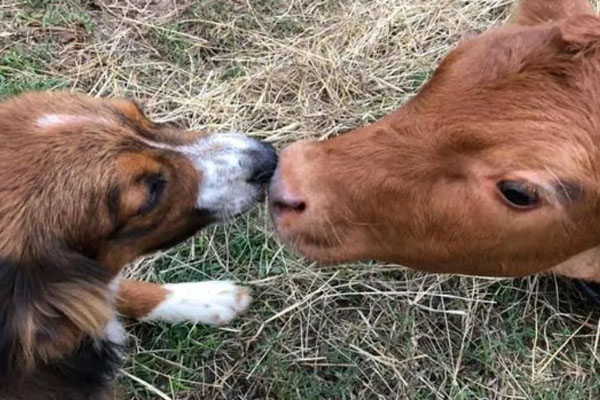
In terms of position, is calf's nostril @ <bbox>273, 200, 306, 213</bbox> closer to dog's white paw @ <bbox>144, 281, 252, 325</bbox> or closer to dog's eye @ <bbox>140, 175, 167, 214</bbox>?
dog's eye @ <bbox>140, 175, 167, 214</bbox>

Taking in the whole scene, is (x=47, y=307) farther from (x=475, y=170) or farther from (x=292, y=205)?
(x=475, y=170)

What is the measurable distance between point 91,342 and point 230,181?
0.81 m

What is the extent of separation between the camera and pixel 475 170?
2.67m

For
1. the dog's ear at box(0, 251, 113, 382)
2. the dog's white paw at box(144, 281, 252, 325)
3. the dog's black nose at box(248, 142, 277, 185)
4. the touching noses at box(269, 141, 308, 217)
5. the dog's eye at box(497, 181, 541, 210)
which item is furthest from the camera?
the dog's white paw at box(144, 281, 252, 325)

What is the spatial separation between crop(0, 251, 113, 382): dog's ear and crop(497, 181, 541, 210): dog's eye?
1.41 metres

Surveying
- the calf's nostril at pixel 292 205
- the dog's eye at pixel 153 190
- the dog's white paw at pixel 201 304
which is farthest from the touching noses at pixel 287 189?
the dog's white paw at pixel 201 304

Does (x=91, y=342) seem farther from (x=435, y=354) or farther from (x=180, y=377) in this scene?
(x=435, y=354)

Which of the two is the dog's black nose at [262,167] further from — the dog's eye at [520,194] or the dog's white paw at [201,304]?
the dog's eye at [520,194]

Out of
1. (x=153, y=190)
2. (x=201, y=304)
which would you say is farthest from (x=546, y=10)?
(x=201, y=304)

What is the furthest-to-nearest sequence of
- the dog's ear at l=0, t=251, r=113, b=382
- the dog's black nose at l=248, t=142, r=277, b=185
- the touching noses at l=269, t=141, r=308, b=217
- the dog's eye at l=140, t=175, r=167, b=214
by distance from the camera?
the dog's black nose at l=248, t=142, r=277, b=185 < the dog's eye at l=140, t=175, r=167, b=214 < the touching noses at l=269, t=141, r=308, b=217 < the dog's ear at l=0, t=251, r=113, b=382

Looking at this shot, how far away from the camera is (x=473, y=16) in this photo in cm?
530

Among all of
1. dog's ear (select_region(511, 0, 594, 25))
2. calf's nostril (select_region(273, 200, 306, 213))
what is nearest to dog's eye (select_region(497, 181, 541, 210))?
calf's nostril (select_region(273, 200, 306, 213))

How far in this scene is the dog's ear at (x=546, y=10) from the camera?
126 inches

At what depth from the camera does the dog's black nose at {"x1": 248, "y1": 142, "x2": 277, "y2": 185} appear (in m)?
3.49
